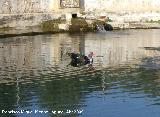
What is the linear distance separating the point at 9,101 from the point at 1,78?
638cm

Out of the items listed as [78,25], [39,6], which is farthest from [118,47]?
[39,6]

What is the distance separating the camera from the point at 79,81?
27891mm

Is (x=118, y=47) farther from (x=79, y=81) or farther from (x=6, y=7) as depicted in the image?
(x=6, y=7)

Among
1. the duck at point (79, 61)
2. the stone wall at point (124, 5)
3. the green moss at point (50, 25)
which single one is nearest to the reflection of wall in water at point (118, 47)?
the duck at point (79, 61)

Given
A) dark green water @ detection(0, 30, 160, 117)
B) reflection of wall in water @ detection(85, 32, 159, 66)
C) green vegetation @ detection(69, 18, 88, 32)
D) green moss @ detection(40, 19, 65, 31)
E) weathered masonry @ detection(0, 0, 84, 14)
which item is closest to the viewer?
dark green water @ detection(0, 30, 160, 117)


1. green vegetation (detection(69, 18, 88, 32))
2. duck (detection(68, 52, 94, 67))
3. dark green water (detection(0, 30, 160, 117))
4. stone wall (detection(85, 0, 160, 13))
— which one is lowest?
dark green water (detection(0, 30, 160, 117))

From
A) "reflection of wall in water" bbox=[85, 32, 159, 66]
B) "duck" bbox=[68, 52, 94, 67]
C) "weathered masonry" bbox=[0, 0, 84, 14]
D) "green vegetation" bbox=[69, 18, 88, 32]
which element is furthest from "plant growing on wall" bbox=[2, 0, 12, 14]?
"duck" bbox=[68, 52, 94, 67]

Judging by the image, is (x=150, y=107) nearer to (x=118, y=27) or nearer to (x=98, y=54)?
(x=98, y=54)

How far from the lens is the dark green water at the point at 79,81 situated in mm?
21547

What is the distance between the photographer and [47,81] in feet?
92.0

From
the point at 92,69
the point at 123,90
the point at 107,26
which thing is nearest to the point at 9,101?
the point at 123,90

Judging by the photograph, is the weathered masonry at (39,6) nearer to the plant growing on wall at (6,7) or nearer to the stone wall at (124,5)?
the plant growing on wall at (6,7)

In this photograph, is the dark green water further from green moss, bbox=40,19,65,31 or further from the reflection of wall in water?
green moss, bbox=40,19,65,31

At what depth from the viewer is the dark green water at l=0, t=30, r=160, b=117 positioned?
70.7ft
